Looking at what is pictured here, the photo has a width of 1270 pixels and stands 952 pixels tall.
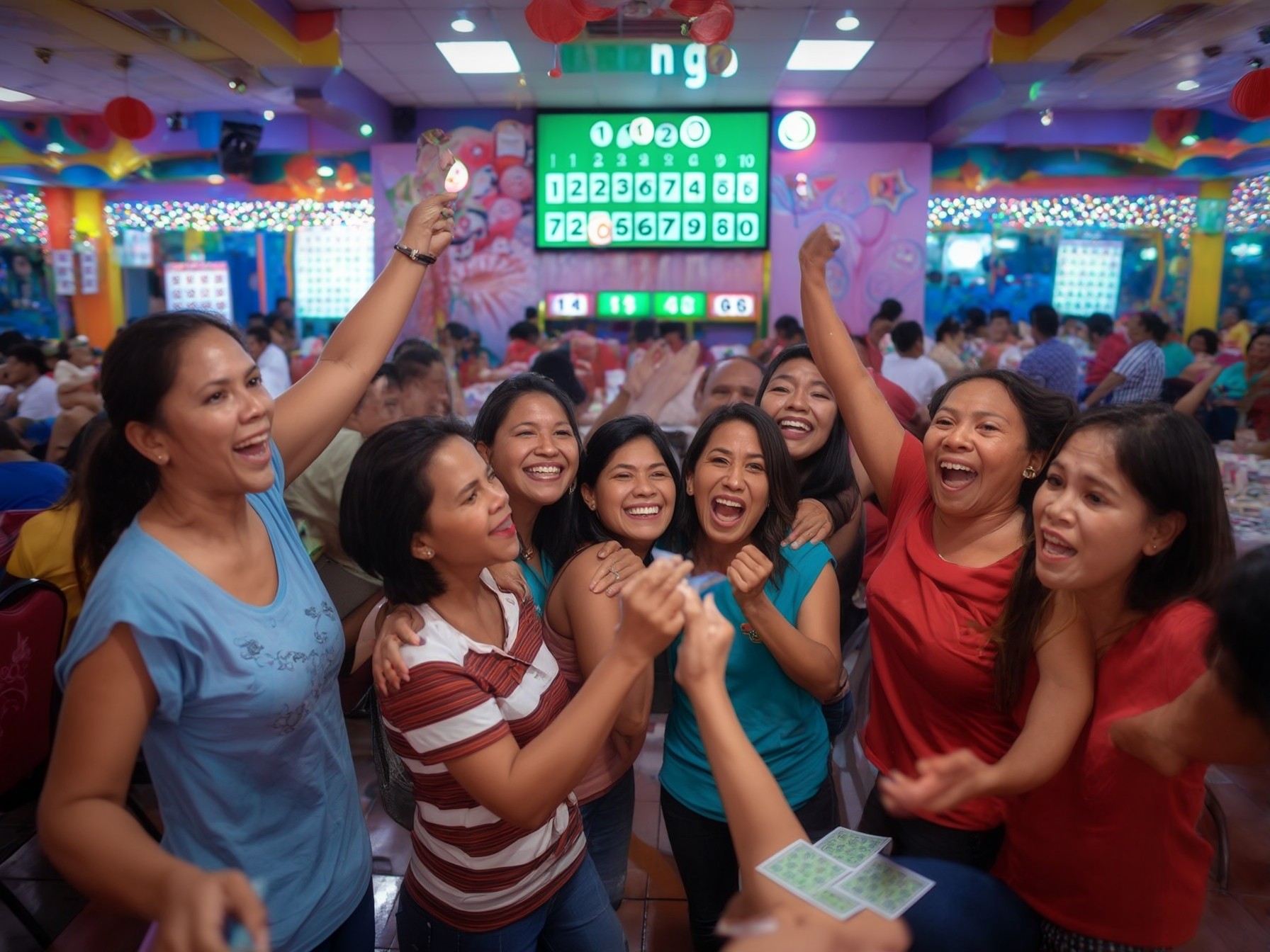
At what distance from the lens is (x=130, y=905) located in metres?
0.94

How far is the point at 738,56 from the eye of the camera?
23.3 feet

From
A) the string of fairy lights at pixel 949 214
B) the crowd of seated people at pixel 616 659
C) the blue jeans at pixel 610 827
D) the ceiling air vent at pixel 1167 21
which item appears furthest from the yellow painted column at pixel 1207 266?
the blue jeans at pixel 610 827

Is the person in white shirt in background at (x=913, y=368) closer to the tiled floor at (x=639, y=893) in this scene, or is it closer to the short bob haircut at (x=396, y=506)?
the tiled floor at (x=639, y=893)

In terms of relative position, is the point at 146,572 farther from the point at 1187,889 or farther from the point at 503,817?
the point at 1187,889

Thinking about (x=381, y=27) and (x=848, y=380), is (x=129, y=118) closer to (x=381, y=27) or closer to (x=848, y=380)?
(x=381, y=27)

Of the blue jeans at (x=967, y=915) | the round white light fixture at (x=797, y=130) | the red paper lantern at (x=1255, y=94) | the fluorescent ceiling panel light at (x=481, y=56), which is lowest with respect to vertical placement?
the blue jeans at (x=967, y=915)

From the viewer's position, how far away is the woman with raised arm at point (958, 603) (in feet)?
4.77

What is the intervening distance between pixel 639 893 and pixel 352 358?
1880 mm

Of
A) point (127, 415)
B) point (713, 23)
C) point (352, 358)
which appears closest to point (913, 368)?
point (713, 23)

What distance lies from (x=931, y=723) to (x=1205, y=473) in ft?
1.98

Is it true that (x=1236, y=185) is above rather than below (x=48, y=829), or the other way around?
above

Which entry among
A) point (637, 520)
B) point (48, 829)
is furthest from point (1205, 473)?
point (48, 829)

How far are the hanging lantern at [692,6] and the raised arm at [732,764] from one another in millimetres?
3329

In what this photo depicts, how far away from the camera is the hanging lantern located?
3.64m
